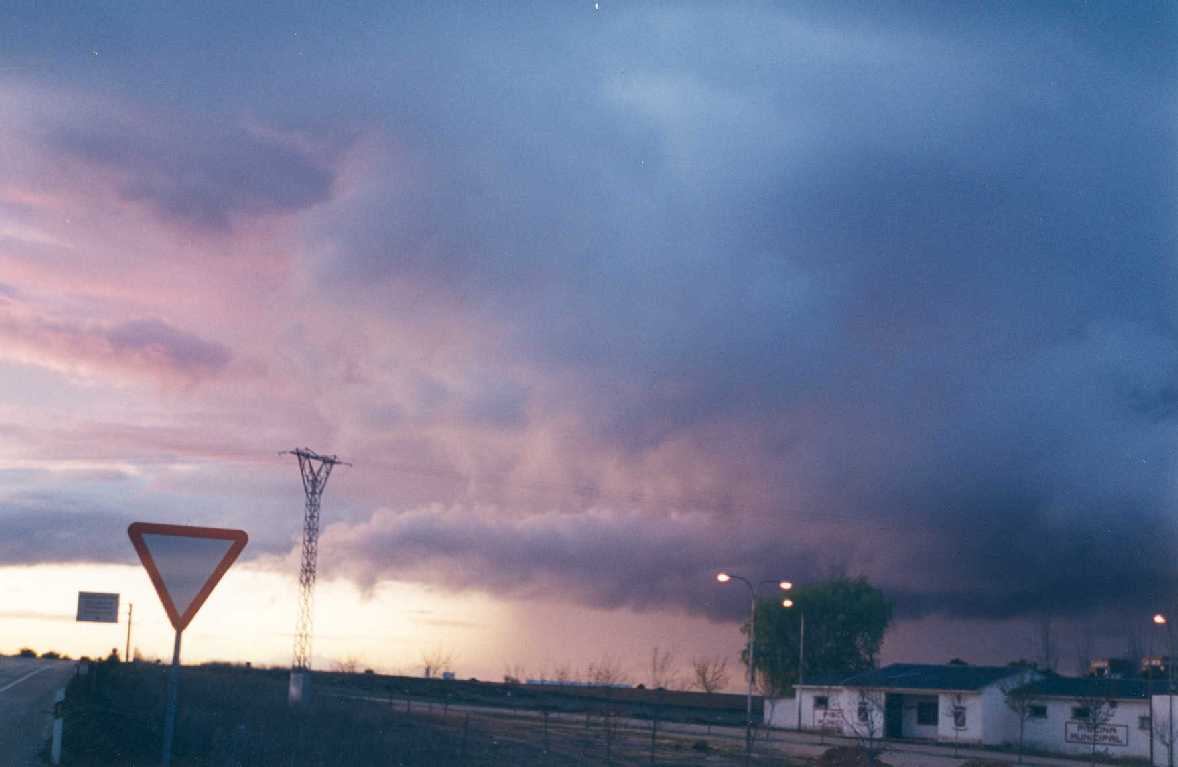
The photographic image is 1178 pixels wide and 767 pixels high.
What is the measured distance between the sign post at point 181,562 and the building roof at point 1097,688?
6159 centimetres

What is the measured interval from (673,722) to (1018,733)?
69.9 feet

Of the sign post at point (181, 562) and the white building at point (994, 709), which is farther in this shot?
the white building at point (994, 709)

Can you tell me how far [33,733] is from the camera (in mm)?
29203

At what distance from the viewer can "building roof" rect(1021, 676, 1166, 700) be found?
6516cm

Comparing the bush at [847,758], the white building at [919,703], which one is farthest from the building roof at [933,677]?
the bush at [847,758]

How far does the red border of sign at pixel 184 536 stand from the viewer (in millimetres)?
10492

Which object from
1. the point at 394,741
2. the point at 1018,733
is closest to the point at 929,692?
the point at 1018,733

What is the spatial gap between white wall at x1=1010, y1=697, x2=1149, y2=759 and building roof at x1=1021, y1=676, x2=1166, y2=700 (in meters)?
0.53

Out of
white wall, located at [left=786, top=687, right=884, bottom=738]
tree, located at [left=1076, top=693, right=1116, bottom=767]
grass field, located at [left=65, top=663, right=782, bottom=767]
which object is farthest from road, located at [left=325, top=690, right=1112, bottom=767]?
grass field, located at [left=65, top=663, right=782, bottom=767]

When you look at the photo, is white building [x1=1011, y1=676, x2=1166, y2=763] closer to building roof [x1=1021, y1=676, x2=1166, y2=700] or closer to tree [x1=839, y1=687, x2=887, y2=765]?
building roof [x1=1021, y1=676, x2=1166, y2=700]

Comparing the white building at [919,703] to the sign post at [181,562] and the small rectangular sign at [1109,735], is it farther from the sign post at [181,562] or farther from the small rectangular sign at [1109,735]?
the sign post at [181,562]

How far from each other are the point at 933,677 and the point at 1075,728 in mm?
11666

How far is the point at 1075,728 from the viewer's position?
66.9 meters

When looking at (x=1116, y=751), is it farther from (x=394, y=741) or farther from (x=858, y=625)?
(x=858, y=625)
